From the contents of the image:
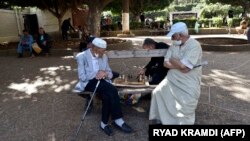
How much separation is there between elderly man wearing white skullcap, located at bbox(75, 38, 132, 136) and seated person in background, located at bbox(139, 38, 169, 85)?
0.84m

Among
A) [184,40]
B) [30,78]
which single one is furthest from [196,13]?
[184,40]

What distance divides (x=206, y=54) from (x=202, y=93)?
17.7 feet

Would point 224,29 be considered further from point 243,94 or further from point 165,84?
point 165,84

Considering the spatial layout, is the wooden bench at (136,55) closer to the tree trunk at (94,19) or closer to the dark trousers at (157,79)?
A: the dark trousers at (157,79)

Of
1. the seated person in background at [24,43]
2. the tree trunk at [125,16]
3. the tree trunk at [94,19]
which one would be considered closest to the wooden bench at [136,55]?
the seated person in background at [24,43]

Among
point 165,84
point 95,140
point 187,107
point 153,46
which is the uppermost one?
point 153,46

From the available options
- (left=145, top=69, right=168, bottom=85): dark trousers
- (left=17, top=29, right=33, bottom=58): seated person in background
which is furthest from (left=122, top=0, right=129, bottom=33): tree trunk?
(left=145, top=69, right=168, bottom=85): dark trousers

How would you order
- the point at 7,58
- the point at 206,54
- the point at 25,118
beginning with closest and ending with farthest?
the point at 25,118 → the point at 206,54 → the point at 7,58

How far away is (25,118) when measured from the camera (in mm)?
5402

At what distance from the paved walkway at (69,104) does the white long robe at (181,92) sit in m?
0.50

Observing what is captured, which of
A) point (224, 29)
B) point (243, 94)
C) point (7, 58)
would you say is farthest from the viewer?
point (224, 29)

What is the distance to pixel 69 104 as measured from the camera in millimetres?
6043

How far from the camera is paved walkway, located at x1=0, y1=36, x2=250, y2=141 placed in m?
4.75

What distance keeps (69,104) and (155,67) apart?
6.01 feet
